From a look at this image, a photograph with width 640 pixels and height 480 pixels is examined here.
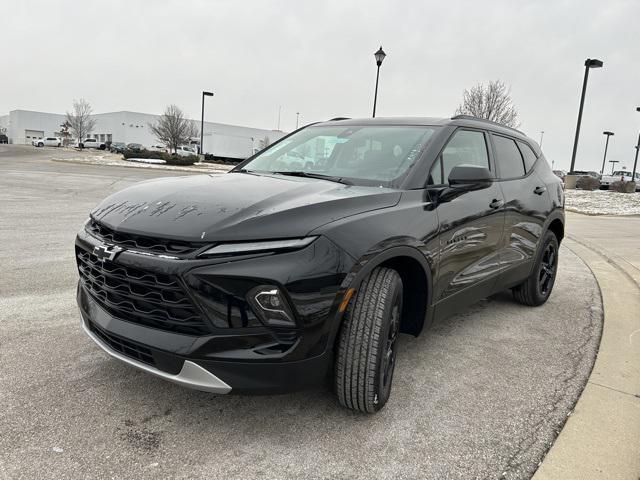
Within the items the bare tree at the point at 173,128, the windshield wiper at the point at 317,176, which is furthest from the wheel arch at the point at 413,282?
the bare tree at the point at 173,128

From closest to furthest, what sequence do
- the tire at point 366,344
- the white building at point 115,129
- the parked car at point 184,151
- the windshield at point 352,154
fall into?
the tire at point 366,344 < the windshield at point 352,154 < the parked car at point 184,151 < the white building at point 115,129

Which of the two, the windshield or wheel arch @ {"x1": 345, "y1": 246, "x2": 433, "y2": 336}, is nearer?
wheel arch @ {"x1": 345, "y1": 246, "x2": 433, "y2": 336}

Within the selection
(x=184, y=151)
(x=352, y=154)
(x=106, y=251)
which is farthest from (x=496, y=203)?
(x=184, y=151)

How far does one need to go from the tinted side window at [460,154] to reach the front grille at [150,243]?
163cm

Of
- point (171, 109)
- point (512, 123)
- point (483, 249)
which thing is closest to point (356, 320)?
point (483, 249)

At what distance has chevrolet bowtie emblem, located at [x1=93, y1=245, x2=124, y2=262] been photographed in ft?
7.61

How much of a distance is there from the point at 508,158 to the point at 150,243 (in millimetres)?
3218

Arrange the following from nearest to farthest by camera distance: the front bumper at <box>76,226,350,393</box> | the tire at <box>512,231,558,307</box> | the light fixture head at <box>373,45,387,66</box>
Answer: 1. the front bumper at <box>76,226,350,393</box>
2. the tire at <box>512,231,558,307</box>
3. the light fixture head at <box>373,45,387,66</box>

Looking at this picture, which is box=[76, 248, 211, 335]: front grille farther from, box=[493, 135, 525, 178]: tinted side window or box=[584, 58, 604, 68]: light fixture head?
box=[584, 58, 604, 68]: light fixture head

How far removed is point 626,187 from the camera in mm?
27891

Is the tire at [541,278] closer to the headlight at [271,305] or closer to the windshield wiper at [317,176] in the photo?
the windshield wiper at [317,176]

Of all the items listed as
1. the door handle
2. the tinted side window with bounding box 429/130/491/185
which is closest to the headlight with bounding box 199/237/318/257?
the tinted side window with bounding box 429/130/491/185

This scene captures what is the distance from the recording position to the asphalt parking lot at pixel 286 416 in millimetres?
2205

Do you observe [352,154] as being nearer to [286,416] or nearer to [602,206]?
[286,416]
